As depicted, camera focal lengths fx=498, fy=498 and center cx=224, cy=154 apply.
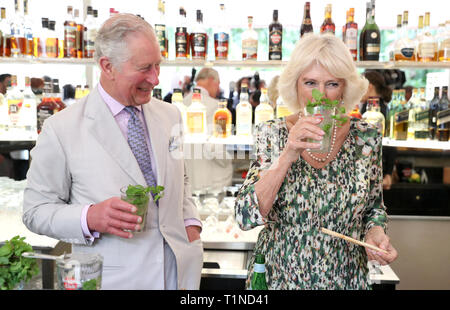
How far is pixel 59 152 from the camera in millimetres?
1705

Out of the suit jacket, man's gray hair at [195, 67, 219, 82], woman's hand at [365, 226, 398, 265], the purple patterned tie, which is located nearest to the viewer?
woman's hand at [365, 226, 398, 265]

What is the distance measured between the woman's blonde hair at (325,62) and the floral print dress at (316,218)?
204mm

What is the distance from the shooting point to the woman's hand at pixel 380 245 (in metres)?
1.58

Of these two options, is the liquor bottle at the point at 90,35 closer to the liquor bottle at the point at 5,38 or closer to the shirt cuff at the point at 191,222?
the liquor bottle at the point at 5,38

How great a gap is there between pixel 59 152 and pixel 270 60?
162cm

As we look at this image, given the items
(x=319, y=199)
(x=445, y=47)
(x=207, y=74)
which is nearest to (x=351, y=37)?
(x=445, y=47)

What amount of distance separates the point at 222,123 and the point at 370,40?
1.04 m

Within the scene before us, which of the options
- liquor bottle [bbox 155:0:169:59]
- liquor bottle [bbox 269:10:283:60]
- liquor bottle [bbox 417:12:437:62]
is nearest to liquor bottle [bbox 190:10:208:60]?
liquor bottle [bbox 155:0:169:59]

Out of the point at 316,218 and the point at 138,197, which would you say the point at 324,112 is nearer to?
the point at 316,218

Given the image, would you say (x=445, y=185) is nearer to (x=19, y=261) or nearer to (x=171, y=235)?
(x=171, y=235)

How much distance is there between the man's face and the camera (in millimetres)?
1706

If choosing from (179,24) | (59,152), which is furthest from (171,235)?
(179,24)

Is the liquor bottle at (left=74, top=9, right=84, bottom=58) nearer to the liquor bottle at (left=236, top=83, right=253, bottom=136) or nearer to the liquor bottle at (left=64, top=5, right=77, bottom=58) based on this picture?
the liquor bottle at (left=64, top=5, right=77, bottom=58)

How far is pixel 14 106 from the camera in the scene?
3.19m
